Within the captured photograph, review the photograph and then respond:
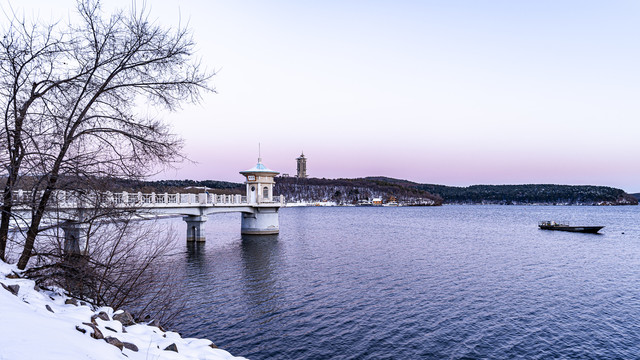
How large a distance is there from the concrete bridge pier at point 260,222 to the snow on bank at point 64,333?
42.9 m

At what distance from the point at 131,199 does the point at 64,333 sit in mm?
9248

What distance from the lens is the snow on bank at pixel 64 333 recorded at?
196 inches

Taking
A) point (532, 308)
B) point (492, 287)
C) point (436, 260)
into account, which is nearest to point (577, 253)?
point (436, 260)

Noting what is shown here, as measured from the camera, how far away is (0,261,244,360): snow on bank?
4969 mm

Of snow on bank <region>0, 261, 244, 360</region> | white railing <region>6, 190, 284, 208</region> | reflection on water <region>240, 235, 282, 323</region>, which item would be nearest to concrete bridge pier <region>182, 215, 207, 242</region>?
white railing <region>6, 190, 284, 208</region>

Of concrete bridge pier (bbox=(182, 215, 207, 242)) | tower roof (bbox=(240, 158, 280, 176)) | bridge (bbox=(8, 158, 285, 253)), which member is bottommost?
concrete bridge pier (bbox=(182, 215, 207, 242))

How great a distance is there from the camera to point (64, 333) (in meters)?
5.79

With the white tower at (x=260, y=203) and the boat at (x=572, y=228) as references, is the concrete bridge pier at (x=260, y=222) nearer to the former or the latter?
the white tower at (x=260, y=203)

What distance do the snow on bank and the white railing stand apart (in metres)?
1.63

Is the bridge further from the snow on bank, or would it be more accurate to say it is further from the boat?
the boat

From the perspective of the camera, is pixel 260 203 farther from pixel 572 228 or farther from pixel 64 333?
pixel 572 228

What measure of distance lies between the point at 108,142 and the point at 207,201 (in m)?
35.3

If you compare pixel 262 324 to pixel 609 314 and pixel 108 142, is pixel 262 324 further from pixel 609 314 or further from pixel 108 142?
pixel 609 314

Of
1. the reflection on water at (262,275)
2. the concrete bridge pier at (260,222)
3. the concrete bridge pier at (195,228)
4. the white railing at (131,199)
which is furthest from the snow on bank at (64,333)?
the concrete bridge pier at (260,222)
